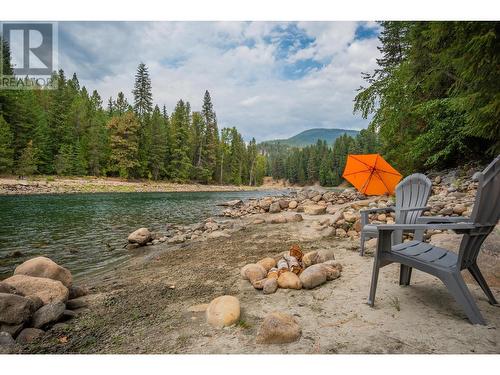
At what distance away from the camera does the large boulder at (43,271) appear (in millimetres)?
3197

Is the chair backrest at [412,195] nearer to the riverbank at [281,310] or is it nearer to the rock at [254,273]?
the riverbank at [281,310]

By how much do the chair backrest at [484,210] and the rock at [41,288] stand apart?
370cm

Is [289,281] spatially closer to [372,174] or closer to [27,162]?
[372,174]

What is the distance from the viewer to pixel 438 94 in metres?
8.80

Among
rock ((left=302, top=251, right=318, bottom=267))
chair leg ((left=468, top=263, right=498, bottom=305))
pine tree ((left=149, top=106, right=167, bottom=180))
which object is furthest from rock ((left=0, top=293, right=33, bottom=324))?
pine tree ((left=149, top=106, right=167, bottom=180))

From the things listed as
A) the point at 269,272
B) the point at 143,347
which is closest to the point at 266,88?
the point at 269,272

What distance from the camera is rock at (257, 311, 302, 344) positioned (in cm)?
186

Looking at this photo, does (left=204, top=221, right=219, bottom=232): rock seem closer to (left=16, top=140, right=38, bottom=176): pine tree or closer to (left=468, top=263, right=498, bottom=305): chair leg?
(left=468, top=263, right=498, bottom=305): chair leg

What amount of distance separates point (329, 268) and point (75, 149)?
30.8m

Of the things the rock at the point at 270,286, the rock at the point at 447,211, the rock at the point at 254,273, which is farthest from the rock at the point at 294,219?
the rock at the point at 270,286

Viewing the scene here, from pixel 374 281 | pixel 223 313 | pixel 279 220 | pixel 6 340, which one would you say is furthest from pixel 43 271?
pixel 279 220

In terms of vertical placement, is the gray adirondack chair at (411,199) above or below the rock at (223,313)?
above

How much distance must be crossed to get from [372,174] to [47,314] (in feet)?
25.7

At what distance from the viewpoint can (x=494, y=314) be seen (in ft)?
6.80
